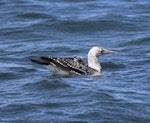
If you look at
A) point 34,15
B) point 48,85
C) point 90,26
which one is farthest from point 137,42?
point 48,85

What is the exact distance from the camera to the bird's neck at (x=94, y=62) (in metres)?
20.3

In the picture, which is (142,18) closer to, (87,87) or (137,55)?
(137,55)

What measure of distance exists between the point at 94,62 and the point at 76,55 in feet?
7.77

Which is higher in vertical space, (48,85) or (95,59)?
(95,59)

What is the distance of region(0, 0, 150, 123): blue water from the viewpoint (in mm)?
16562

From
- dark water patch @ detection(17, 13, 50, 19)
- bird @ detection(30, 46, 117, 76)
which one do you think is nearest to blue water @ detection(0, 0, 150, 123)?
dark water patch @ detection(17, 13, 50, 19)

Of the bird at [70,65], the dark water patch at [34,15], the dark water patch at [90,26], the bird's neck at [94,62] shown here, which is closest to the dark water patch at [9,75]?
the bird at [70,65]

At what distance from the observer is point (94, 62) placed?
802 inches

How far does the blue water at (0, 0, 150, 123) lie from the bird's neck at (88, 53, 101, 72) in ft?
0.69

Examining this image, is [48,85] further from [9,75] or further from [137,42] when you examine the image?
[137,42]

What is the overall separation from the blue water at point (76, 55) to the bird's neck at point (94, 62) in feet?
0.69

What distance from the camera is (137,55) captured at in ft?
73.6

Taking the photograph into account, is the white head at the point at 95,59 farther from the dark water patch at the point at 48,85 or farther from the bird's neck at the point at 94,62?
the dark water patch at the point at 48,85

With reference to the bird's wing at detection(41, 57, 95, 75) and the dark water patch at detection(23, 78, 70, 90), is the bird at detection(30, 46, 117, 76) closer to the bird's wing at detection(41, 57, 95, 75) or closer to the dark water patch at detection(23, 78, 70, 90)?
the bird's wing at detection(41, 57, 95, 75)
